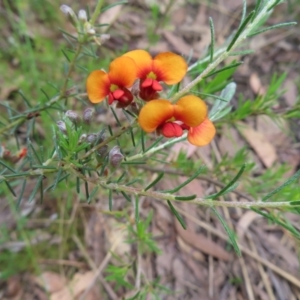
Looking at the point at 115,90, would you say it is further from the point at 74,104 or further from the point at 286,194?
the point at 74,104

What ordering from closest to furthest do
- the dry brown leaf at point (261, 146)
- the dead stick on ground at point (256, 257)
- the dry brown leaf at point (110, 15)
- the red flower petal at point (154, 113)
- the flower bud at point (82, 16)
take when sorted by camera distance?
the red flower petal at point (154, 113)
the flower bud at point (82, 16)
the dead stick on ground at point (256, 257)
the dry brown leaf at point (261, 146)
the dry brown leaf at point (110, 15)

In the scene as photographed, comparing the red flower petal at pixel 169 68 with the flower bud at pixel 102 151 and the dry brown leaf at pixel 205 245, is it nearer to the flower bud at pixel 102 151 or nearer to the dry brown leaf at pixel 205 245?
the flower bud at pixel 102 151

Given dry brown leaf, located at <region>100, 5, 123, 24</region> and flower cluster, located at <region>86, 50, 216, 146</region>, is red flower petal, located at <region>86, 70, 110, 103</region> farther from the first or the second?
dry brown leaf, located at <region>100, 5, 123, 24</region>

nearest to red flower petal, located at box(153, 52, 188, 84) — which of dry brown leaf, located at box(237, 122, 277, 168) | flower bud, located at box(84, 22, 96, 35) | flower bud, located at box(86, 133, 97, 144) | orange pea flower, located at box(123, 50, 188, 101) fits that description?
orange pea flower, located at box(123, 50, 188, 101)

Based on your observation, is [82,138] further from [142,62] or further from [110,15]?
[110,15]

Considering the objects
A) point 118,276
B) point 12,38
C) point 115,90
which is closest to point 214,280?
point 118,276

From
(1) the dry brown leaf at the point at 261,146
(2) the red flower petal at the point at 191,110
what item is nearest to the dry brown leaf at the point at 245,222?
(1) the dry brown leaf at the point at 261,146

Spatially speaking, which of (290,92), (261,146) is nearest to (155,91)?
(261,146)
